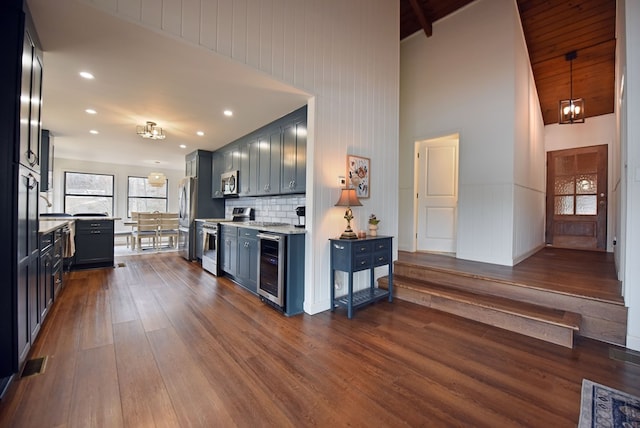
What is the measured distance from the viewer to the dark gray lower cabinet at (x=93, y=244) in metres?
4.90

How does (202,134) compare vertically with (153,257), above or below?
above

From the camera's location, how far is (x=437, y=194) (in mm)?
5105

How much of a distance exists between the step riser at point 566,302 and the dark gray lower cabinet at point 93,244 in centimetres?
558

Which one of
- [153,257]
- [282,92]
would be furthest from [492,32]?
[153,257]

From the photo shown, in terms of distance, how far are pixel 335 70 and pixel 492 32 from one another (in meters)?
2.81

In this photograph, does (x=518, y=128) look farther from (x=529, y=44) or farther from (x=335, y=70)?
(x=335, y=70)

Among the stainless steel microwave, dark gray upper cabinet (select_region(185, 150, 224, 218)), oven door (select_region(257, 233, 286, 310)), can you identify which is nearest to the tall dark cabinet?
oven door (select_region(257, 233, 286, 310))

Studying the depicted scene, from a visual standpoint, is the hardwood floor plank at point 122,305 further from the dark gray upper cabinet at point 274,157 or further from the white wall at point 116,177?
the white wall at point 116,177

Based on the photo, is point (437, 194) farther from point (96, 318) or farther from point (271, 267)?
point (96, 318)

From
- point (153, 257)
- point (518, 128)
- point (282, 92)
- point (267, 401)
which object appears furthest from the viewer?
point (153, 257)

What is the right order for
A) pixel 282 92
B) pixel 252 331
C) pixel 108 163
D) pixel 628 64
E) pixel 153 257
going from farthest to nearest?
pixel 108 163
pixel 153 257
pixel 282 92
pixel 252 331
pixel 628 64

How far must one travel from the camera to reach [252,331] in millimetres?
2621

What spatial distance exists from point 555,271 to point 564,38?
3936mm

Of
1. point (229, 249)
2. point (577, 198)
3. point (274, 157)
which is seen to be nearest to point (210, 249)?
point (229, 249)
